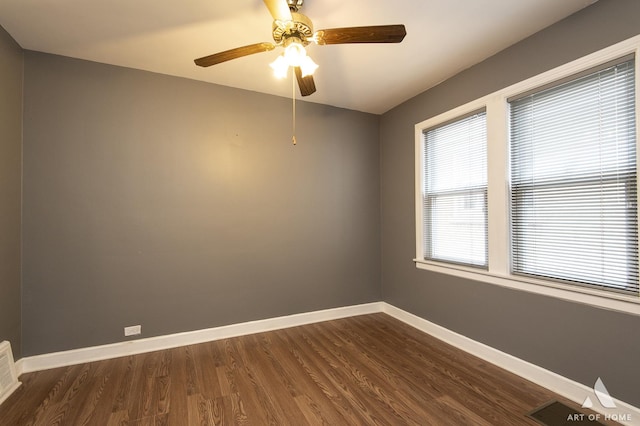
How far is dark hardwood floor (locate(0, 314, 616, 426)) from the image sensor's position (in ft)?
5.84

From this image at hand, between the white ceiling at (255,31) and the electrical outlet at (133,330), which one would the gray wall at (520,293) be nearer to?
the white ceiling at (255,31)

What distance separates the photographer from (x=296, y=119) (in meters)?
3.35

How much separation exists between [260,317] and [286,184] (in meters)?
1.57

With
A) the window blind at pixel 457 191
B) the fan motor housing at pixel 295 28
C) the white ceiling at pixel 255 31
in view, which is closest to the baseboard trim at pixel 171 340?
the window blind at pixel 457 191

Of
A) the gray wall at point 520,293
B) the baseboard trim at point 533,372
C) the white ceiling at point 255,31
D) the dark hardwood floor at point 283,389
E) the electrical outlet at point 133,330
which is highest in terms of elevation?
the white ceiling at point 255,31

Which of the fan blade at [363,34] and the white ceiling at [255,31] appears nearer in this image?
the fan blade at [363,34]

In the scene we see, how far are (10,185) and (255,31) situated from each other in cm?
228

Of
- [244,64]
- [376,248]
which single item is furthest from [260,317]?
[244,64]

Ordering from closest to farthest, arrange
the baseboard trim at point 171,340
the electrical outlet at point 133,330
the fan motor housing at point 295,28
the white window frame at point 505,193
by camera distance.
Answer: the fan motor housing at point 295,28, the white window frame at point 505,193, the baseboard trim at point 171,340, the electrical outlet at point 133,330

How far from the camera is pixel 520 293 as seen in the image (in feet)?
7.35

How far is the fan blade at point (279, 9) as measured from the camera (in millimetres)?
1472

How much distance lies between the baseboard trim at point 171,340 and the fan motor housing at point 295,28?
2.76 meters

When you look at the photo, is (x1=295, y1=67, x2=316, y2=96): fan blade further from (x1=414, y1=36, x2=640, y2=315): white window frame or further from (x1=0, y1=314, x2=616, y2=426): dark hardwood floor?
(x1=0, y1=314, x2=616, y2=426): dark hardwood floor

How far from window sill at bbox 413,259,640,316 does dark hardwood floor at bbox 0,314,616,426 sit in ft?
2.33
